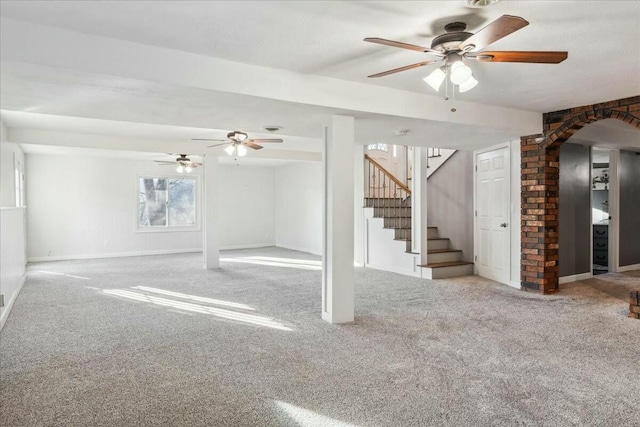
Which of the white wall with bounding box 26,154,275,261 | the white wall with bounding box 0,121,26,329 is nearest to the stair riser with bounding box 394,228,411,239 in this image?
the white wall with bounding box 26,154,275,261

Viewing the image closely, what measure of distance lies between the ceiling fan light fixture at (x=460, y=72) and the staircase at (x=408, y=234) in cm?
429

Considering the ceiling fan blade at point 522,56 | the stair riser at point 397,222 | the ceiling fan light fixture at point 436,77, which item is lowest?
the stair riser at point 397,222

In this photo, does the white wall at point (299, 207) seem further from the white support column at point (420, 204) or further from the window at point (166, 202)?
the white support column at point (420, 204)

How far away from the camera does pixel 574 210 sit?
21.0 feet

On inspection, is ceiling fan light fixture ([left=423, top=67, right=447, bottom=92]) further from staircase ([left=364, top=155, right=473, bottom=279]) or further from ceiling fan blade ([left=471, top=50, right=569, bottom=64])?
staircase ([left=364, top=155, right=473, bottom=279])

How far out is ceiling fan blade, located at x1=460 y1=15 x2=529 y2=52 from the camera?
7.07ft


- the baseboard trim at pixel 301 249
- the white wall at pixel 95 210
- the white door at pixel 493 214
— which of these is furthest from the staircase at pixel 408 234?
the white wall at pixel 95 210

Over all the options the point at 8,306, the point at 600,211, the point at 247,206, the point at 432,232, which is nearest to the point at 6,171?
the point at 8,306

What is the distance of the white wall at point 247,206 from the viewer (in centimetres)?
1121

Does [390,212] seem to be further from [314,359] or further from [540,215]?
[314,359]

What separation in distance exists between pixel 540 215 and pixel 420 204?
184 cm

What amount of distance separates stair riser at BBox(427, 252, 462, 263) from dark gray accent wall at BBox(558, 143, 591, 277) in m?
1.60

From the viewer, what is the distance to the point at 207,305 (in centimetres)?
493

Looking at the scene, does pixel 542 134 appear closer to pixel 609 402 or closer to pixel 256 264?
pixel 609 402
